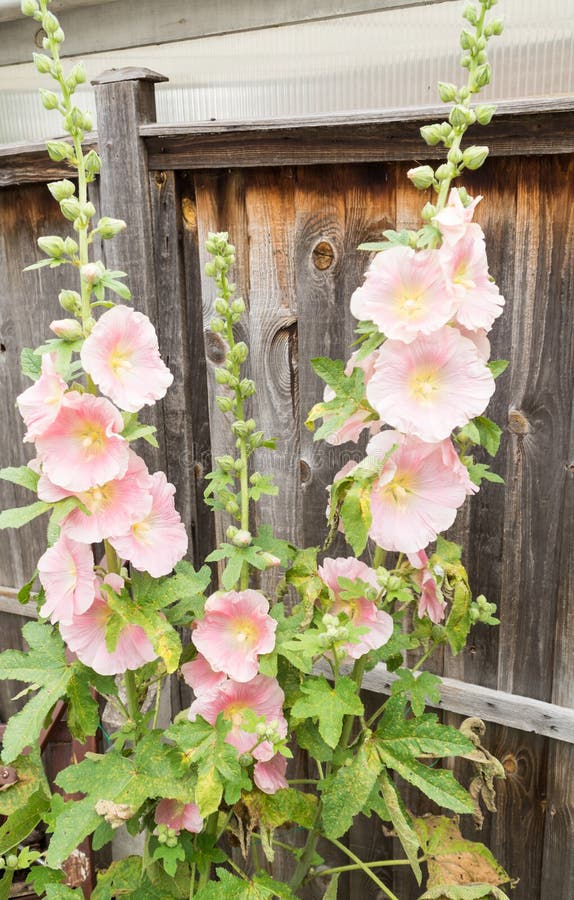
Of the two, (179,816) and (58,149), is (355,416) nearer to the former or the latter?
(58,149)

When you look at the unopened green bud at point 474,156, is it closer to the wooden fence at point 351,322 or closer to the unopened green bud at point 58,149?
the wooden fence at point 351,322

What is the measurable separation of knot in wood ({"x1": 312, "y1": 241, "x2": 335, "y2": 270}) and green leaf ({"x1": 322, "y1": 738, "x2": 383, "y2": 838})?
A: 118 cm

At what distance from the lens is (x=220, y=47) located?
2.29m

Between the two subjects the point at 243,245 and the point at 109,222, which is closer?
the point at 109,222

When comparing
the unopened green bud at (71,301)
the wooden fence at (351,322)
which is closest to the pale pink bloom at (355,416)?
the unopened green bud at (71,301)

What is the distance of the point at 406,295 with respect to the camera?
1.21 metres

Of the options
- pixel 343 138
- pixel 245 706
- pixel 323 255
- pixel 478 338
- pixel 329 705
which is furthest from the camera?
pixel 323 255

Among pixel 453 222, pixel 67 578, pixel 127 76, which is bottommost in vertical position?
pixel 67 578

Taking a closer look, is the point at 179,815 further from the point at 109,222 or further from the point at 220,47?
the point at 220,47

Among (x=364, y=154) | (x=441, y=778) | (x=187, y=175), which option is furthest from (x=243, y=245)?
(x=441, y=778)

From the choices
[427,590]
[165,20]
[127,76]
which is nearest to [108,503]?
[427,590]

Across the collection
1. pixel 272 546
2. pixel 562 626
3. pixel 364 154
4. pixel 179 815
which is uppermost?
pixel 364 154

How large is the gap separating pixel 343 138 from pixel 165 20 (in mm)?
850

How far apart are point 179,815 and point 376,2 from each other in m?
1.93
